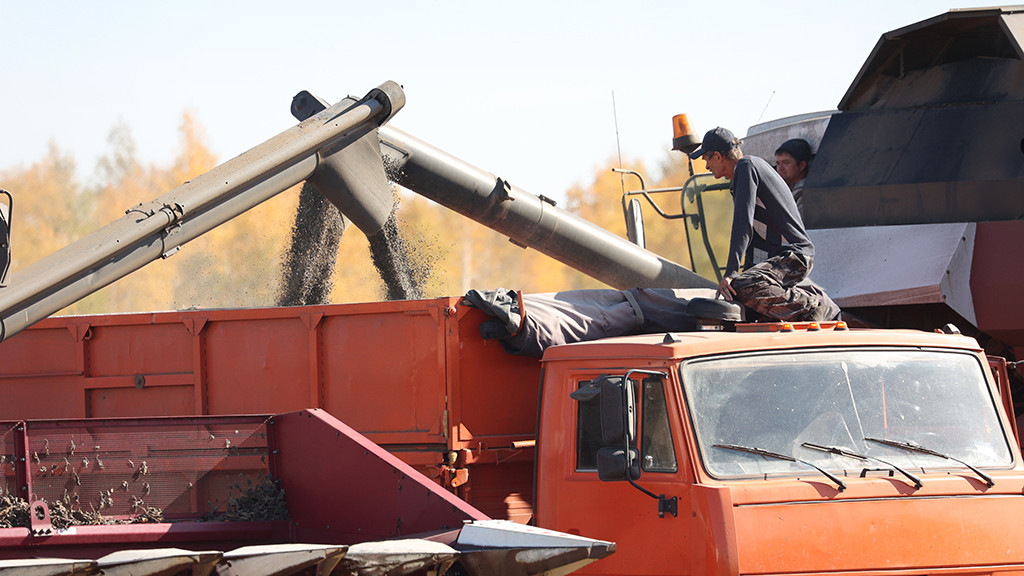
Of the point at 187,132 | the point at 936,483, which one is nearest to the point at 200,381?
the point at 936,483

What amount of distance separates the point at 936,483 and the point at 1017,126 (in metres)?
4.51

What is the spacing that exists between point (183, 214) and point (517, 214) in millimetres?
3943

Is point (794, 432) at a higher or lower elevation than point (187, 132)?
lower

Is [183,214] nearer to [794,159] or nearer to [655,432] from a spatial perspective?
[655,432]

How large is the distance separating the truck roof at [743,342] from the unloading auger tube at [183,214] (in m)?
2.40

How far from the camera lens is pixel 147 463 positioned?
529 cm

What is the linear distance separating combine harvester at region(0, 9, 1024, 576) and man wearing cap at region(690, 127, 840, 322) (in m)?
0.26

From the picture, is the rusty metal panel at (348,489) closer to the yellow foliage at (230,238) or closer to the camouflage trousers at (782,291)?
the camouflage trousers at (782,291)

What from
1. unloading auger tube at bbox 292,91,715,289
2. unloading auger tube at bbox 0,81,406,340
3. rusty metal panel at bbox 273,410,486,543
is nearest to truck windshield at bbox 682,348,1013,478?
rusty metal panel at bbox 273,410,486,543

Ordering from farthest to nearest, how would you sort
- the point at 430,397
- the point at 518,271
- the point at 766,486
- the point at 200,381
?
the point at 518,271, the point at 200,381, the point at 430,397, the point at 766,486

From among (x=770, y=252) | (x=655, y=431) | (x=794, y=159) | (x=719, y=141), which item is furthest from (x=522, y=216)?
(x=655, y=431)

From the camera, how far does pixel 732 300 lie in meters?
5.48

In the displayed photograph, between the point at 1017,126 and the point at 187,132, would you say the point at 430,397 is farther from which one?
the point at 187,132

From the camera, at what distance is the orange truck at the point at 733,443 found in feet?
12.5
